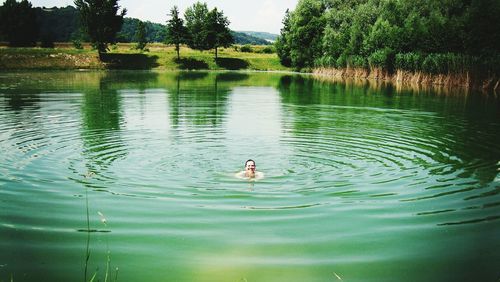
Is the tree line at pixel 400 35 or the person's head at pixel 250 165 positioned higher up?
the tree line at pixel 400 35

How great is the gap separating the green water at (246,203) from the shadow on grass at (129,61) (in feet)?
260

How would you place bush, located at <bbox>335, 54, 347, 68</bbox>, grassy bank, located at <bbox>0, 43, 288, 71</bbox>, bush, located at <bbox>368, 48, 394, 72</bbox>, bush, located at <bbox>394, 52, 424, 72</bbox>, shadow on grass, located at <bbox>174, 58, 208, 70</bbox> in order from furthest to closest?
shadow on grass, located at <bbox>174, 58, 208, 70</bbox> < grassy bank, located at <bbox>0, 43, 288, 71</bbox> < bush, located at <bbox>335, 54, 347, 68</bbox> < bush, located at <bbox>368, 48, 394, 72</bbox> < bush, located at <bbox>394, 52, 424, 72</bbox>

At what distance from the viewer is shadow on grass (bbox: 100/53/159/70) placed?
3834 inches

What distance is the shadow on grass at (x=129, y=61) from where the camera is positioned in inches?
3834

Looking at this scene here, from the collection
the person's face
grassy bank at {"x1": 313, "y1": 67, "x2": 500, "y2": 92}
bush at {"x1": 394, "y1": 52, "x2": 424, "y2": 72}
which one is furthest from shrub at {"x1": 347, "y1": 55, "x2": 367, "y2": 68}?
the person's face

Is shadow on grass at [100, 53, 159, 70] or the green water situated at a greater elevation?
shadow on grass at [100, 53, 159, 70]

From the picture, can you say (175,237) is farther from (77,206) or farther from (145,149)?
(145,149)

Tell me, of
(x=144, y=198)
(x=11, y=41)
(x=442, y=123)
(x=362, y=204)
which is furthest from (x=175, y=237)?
(x=11, y=41)

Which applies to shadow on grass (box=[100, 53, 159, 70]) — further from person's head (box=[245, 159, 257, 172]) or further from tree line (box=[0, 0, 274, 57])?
person's head (box=[245, 159, 257, 172])

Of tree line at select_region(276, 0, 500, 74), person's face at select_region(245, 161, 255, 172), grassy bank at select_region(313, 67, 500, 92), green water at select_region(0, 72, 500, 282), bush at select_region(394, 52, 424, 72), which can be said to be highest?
tree line at select_region(276, 0, 500, 74)

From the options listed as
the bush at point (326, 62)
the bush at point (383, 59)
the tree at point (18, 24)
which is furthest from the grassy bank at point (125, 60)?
the bush at point (383, 59)

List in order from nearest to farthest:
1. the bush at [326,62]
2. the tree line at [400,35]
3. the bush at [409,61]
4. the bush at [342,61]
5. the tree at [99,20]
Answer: the tree line at [400,35], the bush at [409,61], the bush at [342,61], the bush at [326,62], the tree at [99,20]

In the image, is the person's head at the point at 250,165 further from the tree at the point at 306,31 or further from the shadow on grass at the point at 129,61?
the shadow on grass at the point at 129,61

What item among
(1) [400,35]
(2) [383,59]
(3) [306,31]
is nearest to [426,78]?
(2) [383,59]
